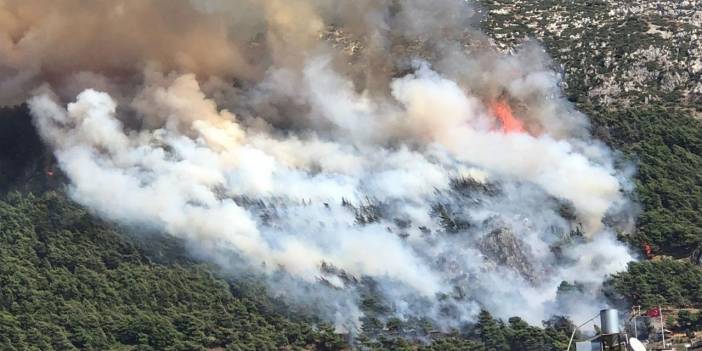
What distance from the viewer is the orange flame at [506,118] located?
166 metres

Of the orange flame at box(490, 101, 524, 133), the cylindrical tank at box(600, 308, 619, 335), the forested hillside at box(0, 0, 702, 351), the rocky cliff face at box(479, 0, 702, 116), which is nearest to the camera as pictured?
the cylindrical tank at box(600, 308, 619, 335)

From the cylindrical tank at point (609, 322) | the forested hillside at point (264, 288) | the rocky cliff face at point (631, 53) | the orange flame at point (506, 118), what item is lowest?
the cylindrical tank at point (609, 322)

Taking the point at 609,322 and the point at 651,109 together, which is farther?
the point at 651,109

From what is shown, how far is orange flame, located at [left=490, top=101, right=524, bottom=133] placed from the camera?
165600 mm

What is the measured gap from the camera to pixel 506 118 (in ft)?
550

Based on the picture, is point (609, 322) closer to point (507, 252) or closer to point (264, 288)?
point (507, 252)

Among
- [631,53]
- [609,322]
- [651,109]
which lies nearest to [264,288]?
[651,109]

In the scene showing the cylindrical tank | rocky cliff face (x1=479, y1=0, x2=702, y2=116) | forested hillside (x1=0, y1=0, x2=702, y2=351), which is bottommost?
the cylindrical tank

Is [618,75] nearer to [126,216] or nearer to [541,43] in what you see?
[541,43]

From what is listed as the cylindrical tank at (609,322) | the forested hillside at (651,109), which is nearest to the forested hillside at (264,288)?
the forested hillside at (651,109)

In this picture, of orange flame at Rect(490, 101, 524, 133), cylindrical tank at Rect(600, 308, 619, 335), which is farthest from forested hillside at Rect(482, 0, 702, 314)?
cylindrical tank at Rect(600, 308, 619, 335)

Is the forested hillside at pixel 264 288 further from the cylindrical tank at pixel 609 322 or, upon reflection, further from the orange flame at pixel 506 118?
the cylindrical tank at pixel 609 322

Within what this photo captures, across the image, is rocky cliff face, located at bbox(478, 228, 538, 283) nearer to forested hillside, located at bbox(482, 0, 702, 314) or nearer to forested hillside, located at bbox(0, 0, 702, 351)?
forested hillside, located at bbox(0, 0, 702, 351)

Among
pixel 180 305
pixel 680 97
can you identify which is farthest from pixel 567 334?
pixel 680 97
